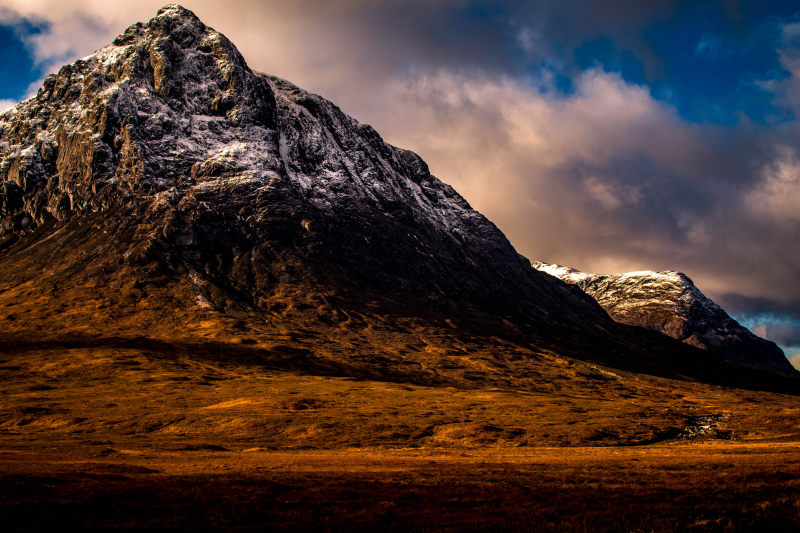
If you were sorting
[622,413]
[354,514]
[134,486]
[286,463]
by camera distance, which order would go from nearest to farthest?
[354,514] → [134,486] → [286,463] → [622,413]

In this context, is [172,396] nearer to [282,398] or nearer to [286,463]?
[282,398]

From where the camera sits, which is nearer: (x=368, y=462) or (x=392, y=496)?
(x=392, y=496)

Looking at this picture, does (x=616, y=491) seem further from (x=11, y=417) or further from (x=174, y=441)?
(x=11, y=417)

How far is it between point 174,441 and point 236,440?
36.6 feet

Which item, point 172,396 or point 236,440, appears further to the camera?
point 172,396

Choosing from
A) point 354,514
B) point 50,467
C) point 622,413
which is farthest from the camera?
point 622,413

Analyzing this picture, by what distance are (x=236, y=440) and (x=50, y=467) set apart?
4993cm

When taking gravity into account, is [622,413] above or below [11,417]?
above

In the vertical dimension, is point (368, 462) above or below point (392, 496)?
below

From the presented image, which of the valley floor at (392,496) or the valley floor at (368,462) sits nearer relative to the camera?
the valley floor at (392,496)

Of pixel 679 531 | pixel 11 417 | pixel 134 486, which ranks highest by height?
pixel 679 531

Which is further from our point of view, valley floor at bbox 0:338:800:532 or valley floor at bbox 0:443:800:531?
valley floor at bbox 0:338:800:532

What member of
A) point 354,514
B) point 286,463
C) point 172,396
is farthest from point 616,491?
point 172,396

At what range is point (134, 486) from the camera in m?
40.6
